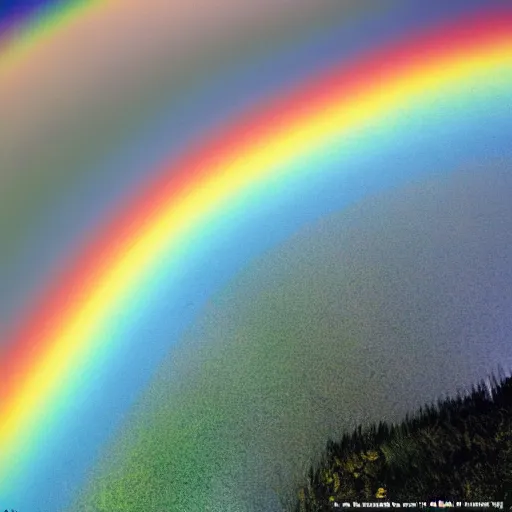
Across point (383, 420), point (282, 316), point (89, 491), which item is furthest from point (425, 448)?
point (89, 491)

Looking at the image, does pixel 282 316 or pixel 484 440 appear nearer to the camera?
pixel 484 440

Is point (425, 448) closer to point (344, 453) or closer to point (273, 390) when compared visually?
point (344, 453)

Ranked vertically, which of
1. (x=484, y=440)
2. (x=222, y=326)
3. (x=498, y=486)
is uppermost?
(x=222, y=326)

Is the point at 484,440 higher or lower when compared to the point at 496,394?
lower

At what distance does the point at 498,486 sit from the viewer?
234 centimetres

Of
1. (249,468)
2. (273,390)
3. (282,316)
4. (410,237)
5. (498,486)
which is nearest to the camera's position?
(498,486)

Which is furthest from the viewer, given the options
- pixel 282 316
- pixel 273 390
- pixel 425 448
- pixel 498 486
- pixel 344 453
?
pixel 282 316

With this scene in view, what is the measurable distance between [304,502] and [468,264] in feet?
7.22

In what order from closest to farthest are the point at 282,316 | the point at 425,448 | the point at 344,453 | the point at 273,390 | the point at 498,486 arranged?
the point at 498,486 → the point at 425,448 → the point at 344,453 → the point at 273,390 → the point at 282,316

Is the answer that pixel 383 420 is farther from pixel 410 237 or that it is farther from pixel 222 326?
pixel 410 237

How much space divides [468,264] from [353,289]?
0.83 metres

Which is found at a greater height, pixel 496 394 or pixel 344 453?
pixel 496 394

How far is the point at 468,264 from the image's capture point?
404 centimetres

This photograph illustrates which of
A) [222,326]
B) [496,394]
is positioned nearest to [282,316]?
[222,326]
